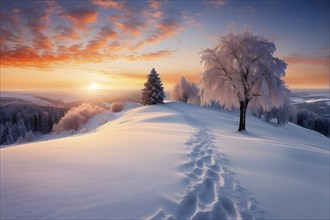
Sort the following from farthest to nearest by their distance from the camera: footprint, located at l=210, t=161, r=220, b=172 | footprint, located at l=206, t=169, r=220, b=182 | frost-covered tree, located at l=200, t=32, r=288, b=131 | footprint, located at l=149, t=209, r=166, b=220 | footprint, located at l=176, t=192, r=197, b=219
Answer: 1. frost-covered tree, located at l=200, t=32, r=288, b=131
2. footprint, located at l=210, t=161, r=220, b=172
3. footprint, located at l=206, t=169, r=220, b=182
4. footprint, located at l=176, t=192, r=197, b=219
5. footprint, located at l=149, t=209, r=166, b=220

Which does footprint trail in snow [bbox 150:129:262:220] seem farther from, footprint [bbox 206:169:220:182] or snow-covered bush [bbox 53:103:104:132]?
snow-covered bush [bbox 53:103:104:132]

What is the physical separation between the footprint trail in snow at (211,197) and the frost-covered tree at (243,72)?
11.1 meters

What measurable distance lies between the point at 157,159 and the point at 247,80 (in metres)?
12.2

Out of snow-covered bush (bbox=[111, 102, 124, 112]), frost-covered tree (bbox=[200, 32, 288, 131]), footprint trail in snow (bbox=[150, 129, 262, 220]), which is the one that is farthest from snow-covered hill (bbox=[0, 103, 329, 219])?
snow-covered bush (bbox=[111, 102, 124, 112])

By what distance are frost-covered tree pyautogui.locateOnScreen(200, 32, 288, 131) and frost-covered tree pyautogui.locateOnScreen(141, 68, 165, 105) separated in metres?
28.3

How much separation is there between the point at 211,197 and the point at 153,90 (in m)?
41.4

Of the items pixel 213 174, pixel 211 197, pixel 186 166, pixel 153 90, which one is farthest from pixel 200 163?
pixel 153 90

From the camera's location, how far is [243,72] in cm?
1538

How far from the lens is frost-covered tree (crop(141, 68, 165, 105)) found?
4450 cm

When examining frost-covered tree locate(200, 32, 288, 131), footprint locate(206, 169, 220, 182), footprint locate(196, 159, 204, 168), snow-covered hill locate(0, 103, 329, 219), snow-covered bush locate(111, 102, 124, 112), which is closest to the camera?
snow-covered hill locate(0, 103, 329, 219)

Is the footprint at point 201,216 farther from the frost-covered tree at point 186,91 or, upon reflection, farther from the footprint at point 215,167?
the frost-covered tree at point 186,91

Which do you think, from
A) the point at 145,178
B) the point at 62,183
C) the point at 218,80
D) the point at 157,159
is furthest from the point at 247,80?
the point at 62,183

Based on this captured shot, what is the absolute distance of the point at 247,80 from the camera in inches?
596

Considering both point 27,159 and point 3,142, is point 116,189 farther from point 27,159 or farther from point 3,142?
point 3,142
